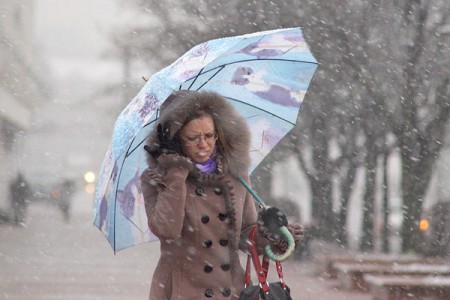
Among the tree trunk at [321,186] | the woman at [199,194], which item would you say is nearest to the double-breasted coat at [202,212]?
the woman at [199,194]

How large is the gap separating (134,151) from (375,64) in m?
14.6

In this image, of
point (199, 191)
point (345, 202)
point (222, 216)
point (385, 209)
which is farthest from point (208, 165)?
point (345, 202)

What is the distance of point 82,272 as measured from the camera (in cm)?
1550

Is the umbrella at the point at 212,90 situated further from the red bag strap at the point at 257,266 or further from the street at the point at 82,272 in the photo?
the street at the point at 82,272

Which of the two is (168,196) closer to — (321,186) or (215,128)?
(215,128)

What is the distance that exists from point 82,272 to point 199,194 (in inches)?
440

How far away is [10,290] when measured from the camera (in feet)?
41.9

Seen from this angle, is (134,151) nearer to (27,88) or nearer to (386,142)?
(386,142)

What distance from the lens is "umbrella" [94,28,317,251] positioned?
4938 millimetres

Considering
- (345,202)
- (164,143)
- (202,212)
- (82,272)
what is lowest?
(345,202)

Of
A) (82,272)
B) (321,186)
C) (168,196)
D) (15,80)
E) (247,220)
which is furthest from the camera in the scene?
(15,80)

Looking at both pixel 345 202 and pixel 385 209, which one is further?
pixel 345 202

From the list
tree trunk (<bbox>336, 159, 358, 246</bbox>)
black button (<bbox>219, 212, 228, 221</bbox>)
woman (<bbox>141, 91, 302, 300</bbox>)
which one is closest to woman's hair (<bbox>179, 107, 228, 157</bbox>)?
woman (<bbox>141, 91, 302, 300</bbox>)

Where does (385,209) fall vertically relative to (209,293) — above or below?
below
